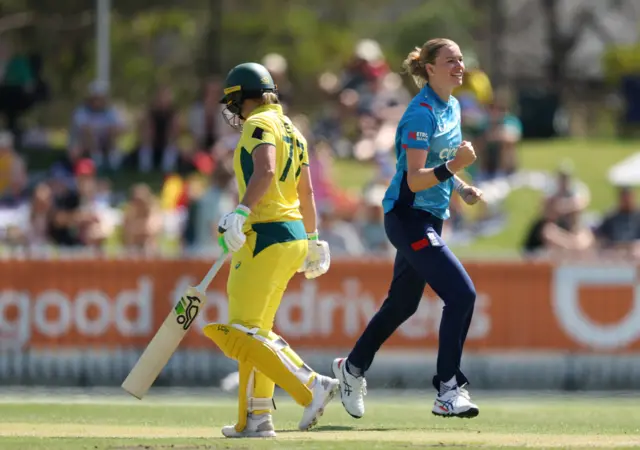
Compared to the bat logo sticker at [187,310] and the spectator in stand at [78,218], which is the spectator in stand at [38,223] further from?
the bat logo sticker at [187,310]

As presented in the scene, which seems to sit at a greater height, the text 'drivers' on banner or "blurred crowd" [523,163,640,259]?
"blurred crowd" [523,163,640,259]

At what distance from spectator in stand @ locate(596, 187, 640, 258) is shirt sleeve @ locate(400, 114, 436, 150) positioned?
814cm

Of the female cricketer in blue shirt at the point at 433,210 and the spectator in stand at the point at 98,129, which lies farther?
the spectator in stand at the point at 98,129

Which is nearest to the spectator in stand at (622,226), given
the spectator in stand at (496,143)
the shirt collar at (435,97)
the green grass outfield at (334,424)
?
the green grass outfield at (334,424)

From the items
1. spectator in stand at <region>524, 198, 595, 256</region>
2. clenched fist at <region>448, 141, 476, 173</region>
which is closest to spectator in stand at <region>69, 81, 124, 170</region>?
spectator in stand at <region>524, 198, 595, 256</region>

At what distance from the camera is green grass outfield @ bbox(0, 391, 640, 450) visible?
26.6 feet

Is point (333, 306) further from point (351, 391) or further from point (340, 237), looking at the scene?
point (351, 391)

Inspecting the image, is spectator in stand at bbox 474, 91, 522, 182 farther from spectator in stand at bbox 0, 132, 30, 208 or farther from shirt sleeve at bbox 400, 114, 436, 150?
shirt sleeve at bbox 400, 114, 436, 150

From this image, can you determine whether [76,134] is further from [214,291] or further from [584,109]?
[584,109]

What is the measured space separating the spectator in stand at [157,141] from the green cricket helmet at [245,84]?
511 inches

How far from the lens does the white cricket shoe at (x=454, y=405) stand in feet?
29.1

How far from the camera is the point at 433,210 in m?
9.09

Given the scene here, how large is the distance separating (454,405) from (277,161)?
1.85 metres

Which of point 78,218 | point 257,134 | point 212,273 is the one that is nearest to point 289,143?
point 257,134
